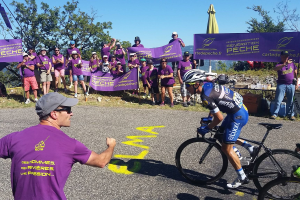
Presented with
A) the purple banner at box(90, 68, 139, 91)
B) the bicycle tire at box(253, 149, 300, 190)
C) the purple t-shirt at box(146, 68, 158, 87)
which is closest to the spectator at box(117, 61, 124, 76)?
the purple banner at box(90, 68, 139, 91)

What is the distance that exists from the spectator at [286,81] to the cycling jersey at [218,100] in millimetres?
5426

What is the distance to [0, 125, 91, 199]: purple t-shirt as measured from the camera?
6.42 feet

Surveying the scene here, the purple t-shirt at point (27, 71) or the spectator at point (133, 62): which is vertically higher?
the spectator at point (133, 62)

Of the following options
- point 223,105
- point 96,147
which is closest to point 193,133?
point 96,147

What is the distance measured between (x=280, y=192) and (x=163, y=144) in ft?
10.6

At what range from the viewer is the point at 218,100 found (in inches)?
151

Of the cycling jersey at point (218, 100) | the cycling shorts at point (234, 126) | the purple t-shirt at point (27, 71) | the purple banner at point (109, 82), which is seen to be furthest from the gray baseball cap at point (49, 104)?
the purple t-shirt at point (27, 71)

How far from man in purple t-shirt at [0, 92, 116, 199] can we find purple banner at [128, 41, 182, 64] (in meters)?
9.89

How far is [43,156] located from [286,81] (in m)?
8.39

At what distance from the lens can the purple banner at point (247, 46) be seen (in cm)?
886

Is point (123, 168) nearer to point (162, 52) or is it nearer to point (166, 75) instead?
point (166, 75)

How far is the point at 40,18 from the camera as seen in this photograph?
23.7 meters

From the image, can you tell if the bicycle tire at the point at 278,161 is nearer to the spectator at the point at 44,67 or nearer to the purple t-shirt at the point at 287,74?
the purple t-shirt at the point at 287,74

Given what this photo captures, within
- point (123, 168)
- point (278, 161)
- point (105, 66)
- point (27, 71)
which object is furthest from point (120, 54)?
point (278, 161)
